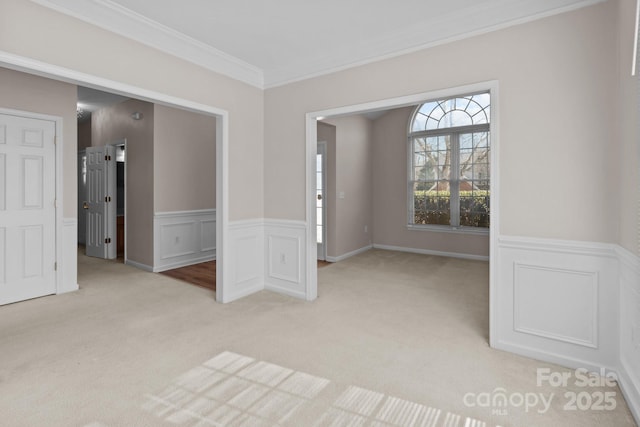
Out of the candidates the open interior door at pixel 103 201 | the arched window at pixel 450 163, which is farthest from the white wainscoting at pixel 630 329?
the open interior door at pixel 103 201

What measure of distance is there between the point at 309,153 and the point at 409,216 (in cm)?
354

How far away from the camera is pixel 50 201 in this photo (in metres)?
3.88

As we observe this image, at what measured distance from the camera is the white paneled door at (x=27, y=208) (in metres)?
3.57

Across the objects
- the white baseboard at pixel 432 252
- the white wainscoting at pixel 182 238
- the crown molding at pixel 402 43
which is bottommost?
the white baseboard at pixel 432 252

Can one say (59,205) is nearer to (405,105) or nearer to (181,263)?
(181,263)

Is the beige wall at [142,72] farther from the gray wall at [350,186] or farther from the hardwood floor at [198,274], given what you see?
the gray wall at [350,186]

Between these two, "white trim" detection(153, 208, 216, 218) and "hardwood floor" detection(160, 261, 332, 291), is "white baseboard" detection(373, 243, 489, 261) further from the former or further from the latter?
"white trim" detection(153, 208, 216, 218)

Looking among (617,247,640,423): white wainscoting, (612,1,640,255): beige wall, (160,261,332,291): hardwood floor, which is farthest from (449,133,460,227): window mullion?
(617,247,640,423): white wainscoting

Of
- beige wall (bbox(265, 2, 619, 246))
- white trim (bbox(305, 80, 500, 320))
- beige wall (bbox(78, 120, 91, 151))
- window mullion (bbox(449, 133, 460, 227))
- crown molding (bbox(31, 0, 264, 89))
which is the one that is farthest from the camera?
beige wall (bbox(78, 120, 91, 151))

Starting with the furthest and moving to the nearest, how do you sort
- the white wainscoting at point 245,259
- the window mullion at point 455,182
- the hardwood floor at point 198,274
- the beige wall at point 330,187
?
1. the window mullion at point 455,182
2. the beige wall at point 330,187
3. the hardwood floor at point 198,274
4. the white wainscoting at point 245,259

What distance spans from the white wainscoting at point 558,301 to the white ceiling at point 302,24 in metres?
1.69

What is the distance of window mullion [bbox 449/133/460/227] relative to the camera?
612cm

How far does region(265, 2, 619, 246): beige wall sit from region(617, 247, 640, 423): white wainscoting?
33 cm

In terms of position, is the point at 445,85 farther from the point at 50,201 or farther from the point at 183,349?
the point at 50,201
